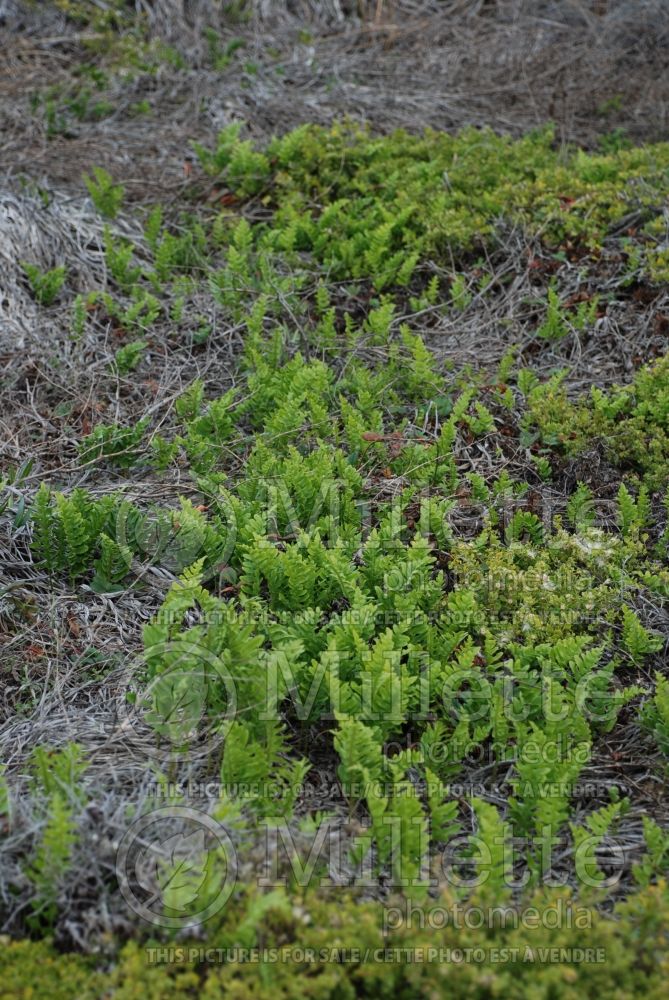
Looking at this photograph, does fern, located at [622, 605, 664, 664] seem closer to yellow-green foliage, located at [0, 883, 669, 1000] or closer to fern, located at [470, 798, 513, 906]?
fern, located at [470, 798, 513, 906]

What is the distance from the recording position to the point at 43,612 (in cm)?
360

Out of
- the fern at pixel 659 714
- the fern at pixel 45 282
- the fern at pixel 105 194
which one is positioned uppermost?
the fern at pixel 105 194

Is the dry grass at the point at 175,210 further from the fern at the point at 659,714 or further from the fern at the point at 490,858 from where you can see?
the fern at the point at 490,858

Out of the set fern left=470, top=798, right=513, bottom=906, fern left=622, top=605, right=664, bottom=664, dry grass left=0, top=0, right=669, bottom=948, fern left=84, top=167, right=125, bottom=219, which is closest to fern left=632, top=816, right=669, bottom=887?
dry grass left=0, top=0, right=669, bottom=948

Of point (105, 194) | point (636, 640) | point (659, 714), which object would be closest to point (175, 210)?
point (105, 194)

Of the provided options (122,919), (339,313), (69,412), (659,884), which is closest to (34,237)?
(69,412)

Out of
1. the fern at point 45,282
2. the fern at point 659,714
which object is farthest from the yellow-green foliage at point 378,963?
the fern at point 45,282

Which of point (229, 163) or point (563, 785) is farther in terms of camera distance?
point (229, 163)

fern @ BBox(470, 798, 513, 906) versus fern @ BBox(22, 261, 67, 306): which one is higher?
fern @ BBox(22, 261, 67, 306)

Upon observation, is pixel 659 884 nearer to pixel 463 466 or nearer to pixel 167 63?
pixel 463 466

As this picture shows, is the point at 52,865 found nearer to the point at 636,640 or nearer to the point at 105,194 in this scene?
the point at 636,640

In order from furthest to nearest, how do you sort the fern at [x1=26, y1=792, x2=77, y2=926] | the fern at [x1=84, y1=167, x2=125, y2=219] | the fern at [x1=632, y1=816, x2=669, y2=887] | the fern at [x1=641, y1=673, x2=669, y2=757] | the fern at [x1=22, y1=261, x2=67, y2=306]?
the fern at [x1=84, y1=167, x2=125, y2=219] < the fern at [x1=22, y1=261, x2=67, y2=306] < the fern at [x1=641, y1=673, x2=669, y2=757] < the fern at [x1=632, y1=816, x2=669, y2=887] < the fern at [x1=26, y1=792, x2=77, y2=926]

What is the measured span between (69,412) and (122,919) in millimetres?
2841

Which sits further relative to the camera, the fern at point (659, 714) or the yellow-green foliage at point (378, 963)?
the fern at point (659, 714)
